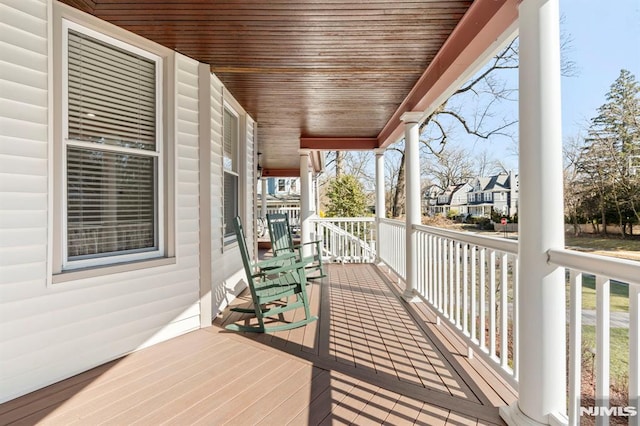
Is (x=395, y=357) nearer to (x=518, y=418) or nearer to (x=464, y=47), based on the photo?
(x=518, y=418)

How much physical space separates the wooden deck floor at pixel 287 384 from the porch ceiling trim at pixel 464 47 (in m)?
2.26

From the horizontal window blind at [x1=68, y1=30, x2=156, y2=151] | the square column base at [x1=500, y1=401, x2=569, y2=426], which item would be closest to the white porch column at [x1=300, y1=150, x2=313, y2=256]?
the horizontal window blind at [x1=68, y1=30, x2=156, y2=151]

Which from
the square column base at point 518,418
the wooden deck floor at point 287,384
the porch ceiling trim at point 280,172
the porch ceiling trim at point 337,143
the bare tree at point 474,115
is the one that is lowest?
the wooden deck floor at point 287,384

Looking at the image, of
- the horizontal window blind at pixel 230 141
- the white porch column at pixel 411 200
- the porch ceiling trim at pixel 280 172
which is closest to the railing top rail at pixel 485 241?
the white porch column at pixel 411 200

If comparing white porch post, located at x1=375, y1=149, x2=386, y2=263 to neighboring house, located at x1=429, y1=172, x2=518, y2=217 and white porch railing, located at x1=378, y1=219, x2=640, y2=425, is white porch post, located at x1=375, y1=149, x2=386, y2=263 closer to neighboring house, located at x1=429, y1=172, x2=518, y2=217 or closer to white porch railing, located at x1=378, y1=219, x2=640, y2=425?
neighboring house, located at x1=429, y1=172, x2=518, y2=217

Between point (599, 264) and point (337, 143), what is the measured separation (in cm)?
575

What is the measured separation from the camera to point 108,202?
270cm

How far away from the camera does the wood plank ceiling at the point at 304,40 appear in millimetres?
2471

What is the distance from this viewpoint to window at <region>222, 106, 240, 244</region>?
4.41m

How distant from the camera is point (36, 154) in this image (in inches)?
88.4

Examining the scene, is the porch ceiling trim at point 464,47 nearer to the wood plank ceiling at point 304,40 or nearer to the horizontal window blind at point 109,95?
the wood plank ceiling at point 304,40

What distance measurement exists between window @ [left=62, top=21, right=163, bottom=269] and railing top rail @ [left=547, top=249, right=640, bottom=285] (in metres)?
2.85

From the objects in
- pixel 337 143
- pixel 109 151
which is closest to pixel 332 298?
pixel 109 151

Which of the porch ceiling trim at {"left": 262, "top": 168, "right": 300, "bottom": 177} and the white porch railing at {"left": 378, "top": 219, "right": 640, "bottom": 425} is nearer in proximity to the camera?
the white porch railing at {"left": 378, "top": 219, "right": 640, "bottom": 425}
